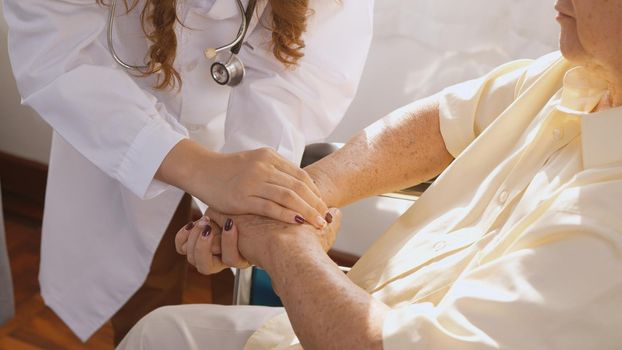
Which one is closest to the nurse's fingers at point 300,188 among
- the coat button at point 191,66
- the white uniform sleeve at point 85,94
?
the white uniform sleeve at point 85,94

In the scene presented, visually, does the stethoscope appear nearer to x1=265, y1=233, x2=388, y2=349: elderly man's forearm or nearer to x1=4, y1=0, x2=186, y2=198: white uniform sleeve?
x1=4, y1=0, x2=186, y2=198: white uniform sleeve

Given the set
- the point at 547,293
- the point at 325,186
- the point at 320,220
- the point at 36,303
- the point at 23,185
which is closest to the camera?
the point at 547,293

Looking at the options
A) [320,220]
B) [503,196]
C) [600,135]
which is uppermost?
[600,135]

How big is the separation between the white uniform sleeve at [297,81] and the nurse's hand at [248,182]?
183 millimetres

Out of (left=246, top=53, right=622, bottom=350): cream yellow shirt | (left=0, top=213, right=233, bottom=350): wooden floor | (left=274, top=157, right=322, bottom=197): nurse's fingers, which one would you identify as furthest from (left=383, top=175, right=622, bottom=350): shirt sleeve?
(left=0, top=213, right=233, bottom=350): wooden floor

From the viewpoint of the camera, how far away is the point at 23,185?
2898 mm

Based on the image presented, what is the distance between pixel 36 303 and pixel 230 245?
136 cm

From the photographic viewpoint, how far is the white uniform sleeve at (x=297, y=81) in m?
1.49

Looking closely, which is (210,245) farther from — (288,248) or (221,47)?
(221,47)

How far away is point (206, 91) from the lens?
1.56 m

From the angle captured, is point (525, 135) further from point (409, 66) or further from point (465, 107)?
point (409, 66)

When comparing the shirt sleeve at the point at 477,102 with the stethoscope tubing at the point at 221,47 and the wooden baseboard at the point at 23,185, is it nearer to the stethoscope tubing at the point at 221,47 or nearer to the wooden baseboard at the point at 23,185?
the stethoscope tubing at the point at 221,47

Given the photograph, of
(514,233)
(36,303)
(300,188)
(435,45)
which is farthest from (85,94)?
(36,303)

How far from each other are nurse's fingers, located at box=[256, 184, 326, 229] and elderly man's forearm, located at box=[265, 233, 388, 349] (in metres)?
0.06
